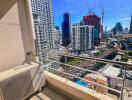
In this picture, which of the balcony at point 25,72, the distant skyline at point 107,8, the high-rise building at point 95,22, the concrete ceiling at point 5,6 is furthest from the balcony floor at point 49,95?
the high-rise building at point 95,22

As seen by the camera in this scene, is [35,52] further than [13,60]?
Yes

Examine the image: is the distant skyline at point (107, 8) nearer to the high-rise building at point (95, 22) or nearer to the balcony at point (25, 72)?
the high-rise building at point (95, 22)

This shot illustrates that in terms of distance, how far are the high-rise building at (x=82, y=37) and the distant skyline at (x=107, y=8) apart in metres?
1.94

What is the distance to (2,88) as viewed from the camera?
133 centimetres

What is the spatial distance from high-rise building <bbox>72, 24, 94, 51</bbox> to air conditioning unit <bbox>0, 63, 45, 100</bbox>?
12492 millimetres

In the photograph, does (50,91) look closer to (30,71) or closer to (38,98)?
(38,98)

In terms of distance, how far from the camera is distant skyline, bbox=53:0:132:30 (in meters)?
10.9

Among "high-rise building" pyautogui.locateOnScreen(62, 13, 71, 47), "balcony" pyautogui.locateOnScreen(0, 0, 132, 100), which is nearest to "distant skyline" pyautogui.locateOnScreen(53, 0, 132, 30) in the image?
"high-rise building" pyautogui.locateOnScreen(62, 13, 71, 47)

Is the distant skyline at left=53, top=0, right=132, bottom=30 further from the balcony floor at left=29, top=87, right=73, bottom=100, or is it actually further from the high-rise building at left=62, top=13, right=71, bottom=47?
the balcony floor at left=29, top=87, right=73, bottom=100

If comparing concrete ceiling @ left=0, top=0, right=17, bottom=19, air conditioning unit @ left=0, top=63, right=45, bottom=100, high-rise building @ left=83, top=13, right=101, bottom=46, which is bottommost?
air conditioning unit @ left=0, top=63, right=45, bottom=100

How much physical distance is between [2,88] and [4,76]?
0.16 meters

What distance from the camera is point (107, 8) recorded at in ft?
48.4

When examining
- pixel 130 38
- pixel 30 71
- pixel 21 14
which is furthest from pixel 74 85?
pixel 130 38

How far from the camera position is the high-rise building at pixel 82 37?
1414cm
